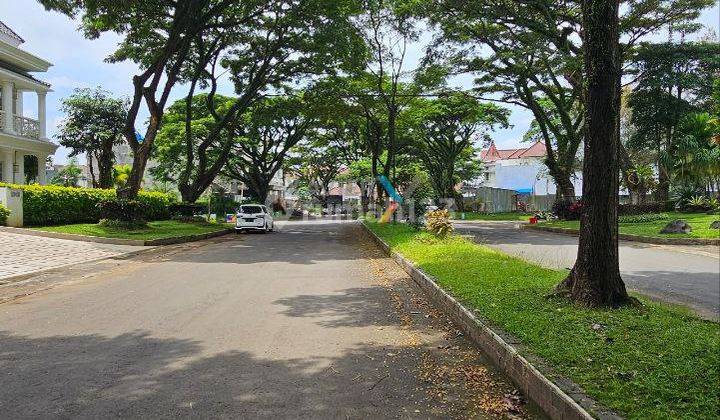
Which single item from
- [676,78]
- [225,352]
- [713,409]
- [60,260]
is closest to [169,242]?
[60,260]

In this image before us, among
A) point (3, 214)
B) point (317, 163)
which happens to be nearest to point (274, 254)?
point (3, 214)

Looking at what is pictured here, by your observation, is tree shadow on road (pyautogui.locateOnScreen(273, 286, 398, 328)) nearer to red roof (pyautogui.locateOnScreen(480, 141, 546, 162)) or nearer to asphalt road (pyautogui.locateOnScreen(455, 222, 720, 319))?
asphalt road (pyautogui.locateOnScreen(455, 222, 720, 319))

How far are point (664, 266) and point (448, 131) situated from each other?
31.1 metres

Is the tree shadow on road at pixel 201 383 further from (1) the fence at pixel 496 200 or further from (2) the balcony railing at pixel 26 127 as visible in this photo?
(1) the fence at pixel 496 200

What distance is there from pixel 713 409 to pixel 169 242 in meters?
16.5

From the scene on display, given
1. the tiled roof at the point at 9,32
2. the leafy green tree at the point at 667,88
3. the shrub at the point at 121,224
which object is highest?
the tiled roof at the point at 9,32

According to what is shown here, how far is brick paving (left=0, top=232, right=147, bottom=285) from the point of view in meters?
10.9

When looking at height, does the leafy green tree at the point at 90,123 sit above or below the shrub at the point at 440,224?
above

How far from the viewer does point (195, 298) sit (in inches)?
309

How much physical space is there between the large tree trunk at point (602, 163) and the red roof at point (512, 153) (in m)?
56.2

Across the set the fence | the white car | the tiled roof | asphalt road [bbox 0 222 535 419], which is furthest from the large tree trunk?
the fence

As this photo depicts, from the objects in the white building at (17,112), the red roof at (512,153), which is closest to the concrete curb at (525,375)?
the white building at (17,112)

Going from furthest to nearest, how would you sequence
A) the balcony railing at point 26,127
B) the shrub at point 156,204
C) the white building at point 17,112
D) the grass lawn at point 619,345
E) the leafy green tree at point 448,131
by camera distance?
1. the leafy green tree at point 448,131
2. the shrub at point 156,204
3. the balcony railing at point 26,127
4. the white building at point 17,112
5. the grass lawn at point 619,345

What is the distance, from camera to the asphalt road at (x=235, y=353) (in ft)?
12.7
